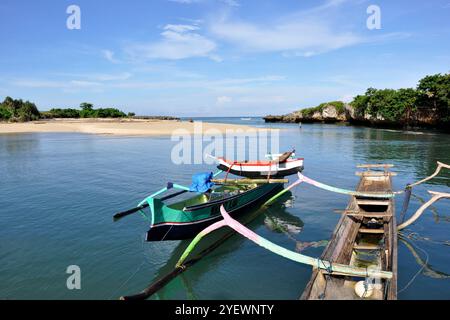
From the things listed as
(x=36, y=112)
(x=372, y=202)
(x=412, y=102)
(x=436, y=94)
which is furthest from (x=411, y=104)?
(x=36, y=112)

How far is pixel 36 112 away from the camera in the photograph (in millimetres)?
94312

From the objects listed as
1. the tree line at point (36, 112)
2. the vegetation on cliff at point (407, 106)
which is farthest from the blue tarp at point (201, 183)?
the tree line at point (36, 112)

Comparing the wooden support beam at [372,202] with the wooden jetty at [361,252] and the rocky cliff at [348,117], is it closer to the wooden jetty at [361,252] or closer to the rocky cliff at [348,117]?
the wooden jetty at [361,252]

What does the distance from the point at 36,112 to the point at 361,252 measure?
10293 centimetres

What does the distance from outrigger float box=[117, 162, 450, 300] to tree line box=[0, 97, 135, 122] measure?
307 ft

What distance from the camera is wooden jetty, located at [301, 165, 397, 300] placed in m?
7.23

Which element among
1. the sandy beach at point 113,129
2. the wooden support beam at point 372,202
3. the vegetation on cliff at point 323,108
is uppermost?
the vegetation on cliff at point 323,108

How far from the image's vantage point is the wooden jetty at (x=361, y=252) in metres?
7.23

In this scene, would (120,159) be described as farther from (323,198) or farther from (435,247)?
(435,247)

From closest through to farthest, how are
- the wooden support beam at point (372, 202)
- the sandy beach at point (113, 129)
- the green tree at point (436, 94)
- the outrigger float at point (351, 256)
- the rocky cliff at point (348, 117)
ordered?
the outrigger float at point (351, 256)
the wooden support beam at point (372, 202)
the green tree at point (436, 94)
the rocky cliff at point (348, 117)
the sandy beach at point (113, 129)

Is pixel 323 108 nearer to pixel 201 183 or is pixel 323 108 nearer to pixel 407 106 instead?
pixel 407 106

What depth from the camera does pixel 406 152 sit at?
34.7 meters

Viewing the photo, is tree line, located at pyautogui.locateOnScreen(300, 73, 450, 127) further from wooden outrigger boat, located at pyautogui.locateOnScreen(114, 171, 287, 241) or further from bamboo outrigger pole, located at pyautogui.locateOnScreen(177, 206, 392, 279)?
bamboo outrigger pole, located at pyautogui.locateOnScreen(177, 206, 392, 279)
